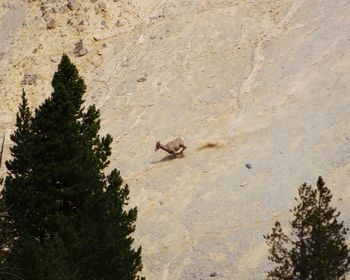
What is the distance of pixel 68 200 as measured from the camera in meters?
20.6

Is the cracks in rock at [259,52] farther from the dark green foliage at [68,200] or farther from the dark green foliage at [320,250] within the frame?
the dark green foliage at [320,250]

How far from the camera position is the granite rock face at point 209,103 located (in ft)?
81.6

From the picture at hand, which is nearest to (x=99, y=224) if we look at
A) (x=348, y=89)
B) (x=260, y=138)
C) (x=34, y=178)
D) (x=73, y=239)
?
(x=73, y=239)

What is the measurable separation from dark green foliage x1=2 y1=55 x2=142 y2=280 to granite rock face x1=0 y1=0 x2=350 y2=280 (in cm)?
477

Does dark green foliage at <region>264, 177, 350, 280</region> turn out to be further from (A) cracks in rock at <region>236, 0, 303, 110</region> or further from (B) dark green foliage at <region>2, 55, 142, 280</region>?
(A) cracks in rock at <region>236, 0, 303, 110</region>

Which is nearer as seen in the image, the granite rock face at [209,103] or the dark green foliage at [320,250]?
A: the dark green foliage at [320,250]

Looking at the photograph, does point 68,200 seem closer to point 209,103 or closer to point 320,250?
point 320,250

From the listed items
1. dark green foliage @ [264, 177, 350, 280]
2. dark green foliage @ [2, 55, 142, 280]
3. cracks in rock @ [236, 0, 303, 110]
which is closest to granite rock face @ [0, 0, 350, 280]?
cracks in rock @ [236, 0, 303, 110]

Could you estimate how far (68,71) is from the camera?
22.9 m

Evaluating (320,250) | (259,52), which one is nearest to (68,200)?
(320,250)

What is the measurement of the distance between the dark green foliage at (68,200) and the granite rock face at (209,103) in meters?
Answer: 4.77

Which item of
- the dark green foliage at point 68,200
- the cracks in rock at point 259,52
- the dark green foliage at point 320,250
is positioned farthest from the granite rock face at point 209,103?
the dark green foliage at point 320,250

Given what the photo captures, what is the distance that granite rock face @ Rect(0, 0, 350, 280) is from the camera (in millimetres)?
24859

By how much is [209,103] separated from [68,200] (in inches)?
618
